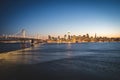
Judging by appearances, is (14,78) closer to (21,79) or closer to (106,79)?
(21,79)

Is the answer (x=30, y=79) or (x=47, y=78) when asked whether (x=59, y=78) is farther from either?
(x=30, y=79)

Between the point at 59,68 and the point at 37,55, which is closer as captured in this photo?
the point at 59,68

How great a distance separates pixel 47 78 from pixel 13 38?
102 m

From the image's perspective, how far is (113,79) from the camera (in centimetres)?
1738

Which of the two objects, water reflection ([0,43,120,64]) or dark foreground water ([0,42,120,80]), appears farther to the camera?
water reflection ([0,43,120,64])

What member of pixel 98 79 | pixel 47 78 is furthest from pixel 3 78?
pixel 98 79

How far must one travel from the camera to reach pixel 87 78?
1752cm

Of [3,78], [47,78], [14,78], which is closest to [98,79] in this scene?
[47,78]

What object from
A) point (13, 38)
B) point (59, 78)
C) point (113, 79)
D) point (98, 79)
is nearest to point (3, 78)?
point (59, 78)

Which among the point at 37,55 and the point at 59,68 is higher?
the point at 59,68

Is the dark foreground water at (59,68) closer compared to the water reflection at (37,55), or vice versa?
the dark foreground water at (59,68)

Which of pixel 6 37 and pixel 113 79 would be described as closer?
pixel 113 79

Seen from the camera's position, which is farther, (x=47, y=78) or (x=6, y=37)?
(x=6, y=37)

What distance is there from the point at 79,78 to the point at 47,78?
10.6ft
